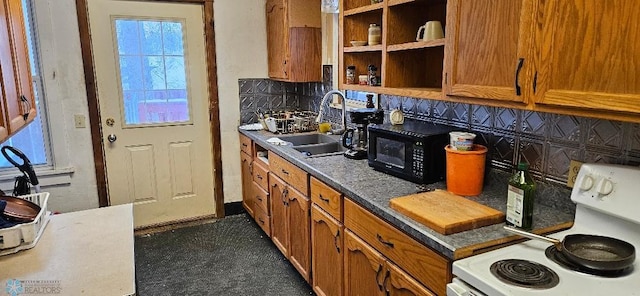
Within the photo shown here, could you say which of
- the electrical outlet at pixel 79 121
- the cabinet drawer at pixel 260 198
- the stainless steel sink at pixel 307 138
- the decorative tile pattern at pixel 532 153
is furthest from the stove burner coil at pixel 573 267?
the electrical outlet at pixel 79 121


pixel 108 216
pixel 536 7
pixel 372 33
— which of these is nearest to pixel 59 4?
pixel 108 216

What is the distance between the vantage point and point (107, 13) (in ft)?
10.4

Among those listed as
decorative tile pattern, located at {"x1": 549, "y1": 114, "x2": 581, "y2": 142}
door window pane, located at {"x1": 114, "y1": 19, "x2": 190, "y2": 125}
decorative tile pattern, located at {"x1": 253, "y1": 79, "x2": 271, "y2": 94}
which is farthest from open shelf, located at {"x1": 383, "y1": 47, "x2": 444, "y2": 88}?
door window pane, located at {"x1": 114, "y1": 19, "x2": 190, "y2": 125}

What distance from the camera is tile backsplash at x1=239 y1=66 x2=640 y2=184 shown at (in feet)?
4.55

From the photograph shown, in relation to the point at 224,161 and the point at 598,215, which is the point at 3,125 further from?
the point at 224,161

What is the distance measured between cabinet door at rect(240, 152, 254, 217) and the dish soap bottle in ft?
8.12

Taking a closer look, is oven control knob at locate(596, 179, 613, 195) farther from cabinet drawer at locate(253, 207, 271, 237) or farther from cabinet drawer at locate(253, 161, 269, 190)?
cabinet drawer at locate(253, 207, 271, 237)

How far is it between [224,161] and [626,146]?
3103 millimetres

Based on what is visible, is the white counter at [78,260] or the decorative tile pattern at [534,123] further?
the decorative tile pattern at [534,123]

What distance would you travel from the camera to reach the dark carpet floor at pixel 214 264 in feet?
8.76

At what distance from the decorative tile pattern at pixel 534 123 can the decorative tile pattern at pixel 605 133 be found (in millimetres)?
183

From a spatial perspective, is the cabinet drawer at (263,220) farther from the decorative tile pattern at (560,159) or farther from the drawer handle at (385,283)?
the decorative tile pattern at (560,159)

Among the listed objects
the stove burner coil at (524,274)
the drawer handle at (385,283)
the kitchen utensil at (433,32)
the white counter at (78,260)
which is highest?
the kitchen utensil at (433,32)

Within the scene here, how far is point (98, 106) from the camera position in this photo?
324 cm
